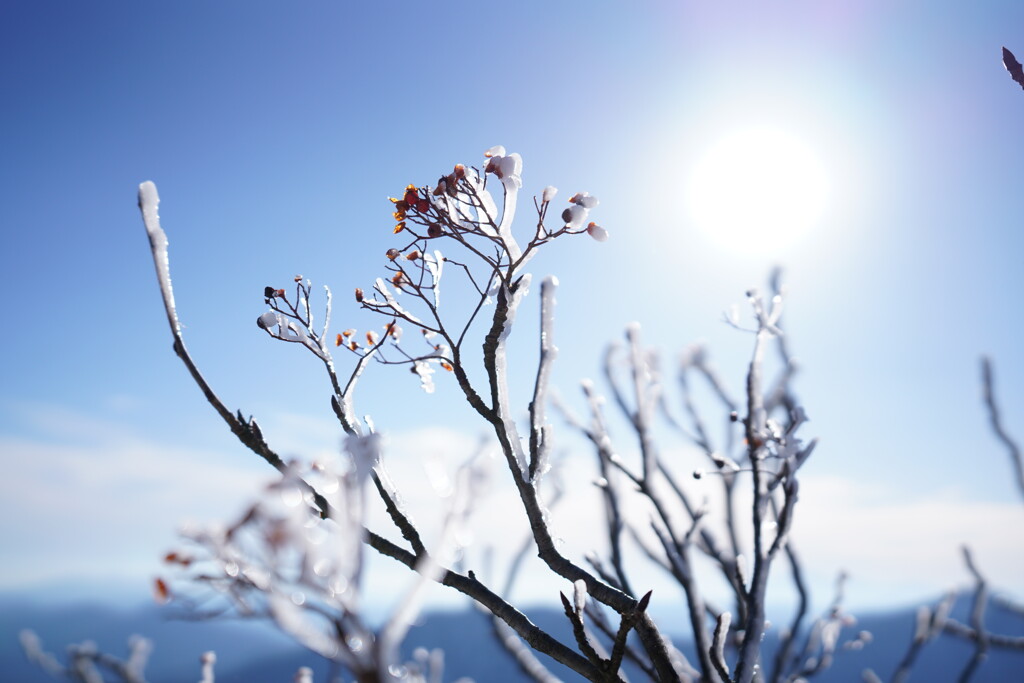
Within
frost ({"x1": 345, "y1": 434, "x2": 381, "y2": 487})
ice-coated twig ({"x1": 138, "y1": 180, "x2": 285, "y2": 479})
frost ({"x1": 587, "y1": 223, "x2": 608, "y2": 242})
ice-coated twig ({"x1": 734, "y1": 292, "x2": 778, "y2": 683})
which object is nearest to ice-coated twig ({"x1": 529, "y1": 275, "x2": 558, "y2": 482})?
frost ({"x1": 587, "y1": 223, "x2": 608, "y2": 242})

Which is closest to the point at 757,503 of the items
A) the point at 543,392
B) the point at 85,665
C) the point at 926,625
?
the point at 543,392

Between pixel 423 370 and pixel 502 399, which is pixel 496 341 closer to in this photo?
pixel 502 399

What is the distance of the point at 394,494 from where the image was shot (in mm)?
1584

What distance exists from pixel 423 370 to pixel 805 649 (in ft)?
10.8

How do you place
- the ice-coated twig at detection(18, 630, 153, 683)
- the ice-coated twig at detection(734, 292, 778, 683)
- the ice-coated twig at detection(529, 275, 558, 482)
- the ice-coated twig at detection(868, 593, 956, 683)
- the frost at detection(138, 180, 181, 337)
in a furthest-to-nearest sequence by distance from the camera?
1. the ice-coated twig at detection(868, 593, 956, 683)
2. the ice-coated twig at detection(18, 630, 153, 683)
3. the ice-coated twig at detection(734, 292, 778, 683)
4. the ice-coated twig at detection(529, 275, 558, 482)
5. the frost at detection(138, 180, 181, 337)

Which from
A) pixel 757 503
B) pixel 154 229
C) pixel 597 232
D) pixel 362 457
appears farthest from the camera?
pixel 757 503

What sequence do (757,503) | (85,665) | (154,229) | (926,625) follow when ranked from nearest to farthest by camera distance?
(154,229), (757,503), (85,665), (926,625)

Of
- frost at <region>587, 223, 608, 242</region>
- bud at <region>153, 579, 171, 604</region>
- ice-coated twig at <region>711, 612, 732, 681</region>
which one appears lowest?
ice-coated twig at <region>711, 612, 732, 681</region>

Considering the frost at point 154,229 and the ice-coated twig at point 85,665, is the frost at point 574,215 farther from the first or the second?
the ice-coated twig at point 85,665

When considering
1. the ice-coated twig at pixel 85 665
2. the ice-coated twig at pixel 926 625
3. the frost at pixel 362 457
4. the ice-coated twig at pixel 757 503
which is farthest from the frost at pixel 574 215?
the ice-coated twig at pixel 926 625

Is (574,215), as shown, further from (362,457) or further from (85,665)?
(85,665)

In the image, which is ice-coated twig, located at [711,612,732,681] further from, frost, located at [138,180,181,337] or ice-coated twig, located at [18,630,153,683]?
ice-coated twig, located at [18,630,153,683]

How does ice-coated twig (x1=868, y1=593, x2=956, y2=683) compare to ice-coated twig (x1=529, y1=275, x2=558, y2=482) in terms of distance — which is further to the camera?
ice-coated twig (x1=868, y1=593, x2=956, y2=683)

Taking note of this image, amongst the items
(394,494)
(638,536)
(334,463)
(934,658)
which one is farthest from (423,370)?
(934,658)
